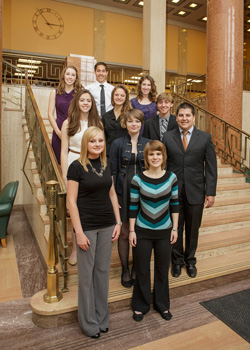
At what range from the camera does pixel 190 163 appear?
118 inches

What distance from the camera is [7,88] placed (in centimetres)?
724

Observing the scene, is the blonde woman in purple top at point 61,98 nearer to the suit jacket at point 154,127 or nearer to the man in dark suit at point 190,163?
the suit jacket at point 154,127

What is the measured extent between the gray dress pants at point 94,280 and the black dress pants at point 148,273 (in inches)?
13.0

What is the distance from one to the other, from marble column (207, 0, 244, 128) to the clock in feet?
27.8

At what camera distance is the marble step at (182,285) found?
2.55 m

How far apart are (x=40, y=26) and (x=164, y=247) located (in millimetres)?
13212

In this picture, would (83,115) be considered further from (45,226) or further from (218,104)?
(218,104)

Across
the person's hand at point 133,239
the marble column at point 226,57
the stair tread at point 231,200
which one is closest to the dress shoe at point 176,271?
the person's hand at point 133,239

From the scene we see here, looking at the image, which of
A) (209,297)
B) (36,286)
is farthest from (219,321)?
(36,286)

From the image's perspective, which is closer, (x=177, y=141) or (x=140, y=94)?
(x=177, y=141)

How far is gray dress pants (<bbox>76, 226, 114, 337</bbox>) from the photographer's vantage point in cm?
227

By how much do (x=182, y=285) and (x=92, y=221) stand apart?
4.79ft

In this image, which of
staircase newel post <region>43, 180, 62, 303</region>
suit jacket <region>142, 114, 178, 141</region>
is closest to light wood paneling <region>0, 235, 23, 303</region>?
staircase newel post <region>43, 180, 62, 303</region>

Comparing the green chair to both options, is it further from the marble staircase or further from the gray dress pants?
the gray dress pants
